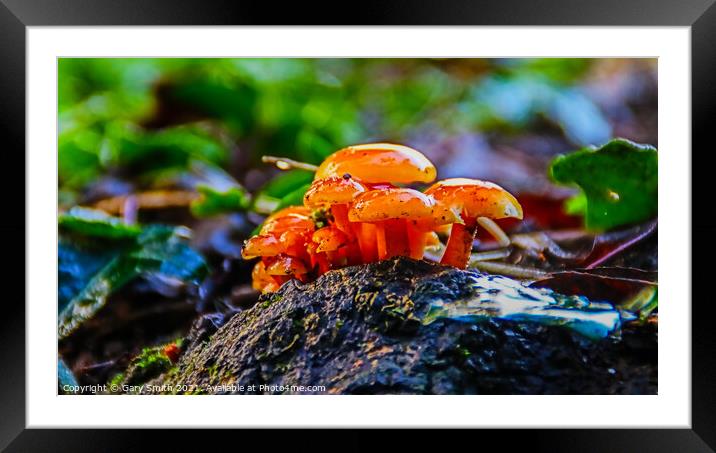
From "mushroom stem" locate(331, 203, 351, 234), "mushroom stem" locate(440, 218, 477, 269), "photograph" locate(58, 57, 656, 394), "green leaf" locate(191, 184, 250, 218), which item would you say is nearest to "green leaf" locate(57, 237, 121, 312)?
"photograph" locate(58, 57, 656, 394)

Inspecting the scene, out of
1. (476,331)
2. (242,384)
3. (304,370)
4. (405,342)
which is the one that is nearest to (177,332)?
(242,384)

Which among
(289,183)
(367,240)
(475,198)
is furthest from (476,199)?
(289,183)

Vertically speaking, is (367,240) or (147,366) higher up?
(367,240)

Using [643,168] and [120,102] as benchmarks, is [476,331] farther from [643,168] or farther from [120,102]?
[120,102]

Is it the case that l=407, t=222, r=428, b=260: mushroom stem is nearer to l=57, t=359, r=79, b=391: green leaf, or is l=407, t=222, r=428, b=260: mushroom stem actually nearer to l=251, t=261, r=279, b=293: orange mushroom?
l=251, t=261, r=279, b=293: orange mushroom

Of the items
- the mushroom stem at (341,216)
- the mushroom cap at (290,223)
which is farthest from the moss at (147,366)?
the mushroom stem at (341,216)

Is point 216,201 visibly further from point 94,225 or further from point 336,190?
point 336,190
